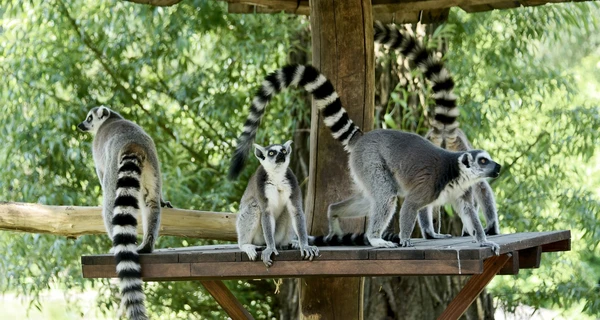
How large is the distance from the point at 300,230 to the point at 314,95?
3.10 feet

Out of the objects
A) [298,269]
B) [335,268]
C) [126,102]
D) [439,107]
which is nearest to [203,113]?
[126,102]

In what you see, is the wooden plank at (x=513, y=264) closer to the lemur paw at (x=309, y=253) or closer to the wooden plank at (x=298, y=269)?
the wooden plank at (x=298, y=269)

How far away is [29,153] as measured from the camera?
25.0ft

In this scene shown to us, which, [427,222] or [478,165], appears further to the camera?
[427,222]

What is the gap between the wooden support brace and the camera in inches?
188

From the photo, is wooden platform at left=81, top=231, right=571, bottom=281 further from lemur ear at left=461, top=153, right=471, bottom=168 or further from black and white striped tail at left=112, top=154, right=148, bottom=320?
lemur ear at left=461, top=153, right=471, bottom=168

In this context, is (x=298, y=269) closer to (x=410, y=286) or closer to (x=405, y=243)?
(x=405, y=243)

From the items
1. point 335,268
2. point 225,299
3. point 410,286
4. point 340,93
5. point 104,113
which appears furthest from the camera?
point 410,286

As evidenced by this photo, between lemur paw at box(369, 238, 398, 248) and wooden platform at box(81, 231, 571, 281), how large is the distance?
0.46ft

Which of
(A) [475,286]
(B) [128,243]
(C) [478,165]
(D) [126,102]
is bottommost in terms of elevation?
(A) [475,286]

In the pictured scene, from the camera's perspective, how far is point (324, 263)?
4.14m

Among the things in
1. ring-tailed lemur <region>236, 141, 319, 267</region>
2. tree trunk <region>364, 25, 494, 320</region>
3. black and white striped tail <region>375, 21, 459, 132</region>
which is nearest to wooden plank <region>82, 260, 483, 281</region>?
ring-tailed lemur <region>236, 141, 319, 267</region>

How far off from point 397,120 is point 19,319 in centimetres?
618

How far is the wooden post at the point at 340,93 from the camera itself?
17.2ft
